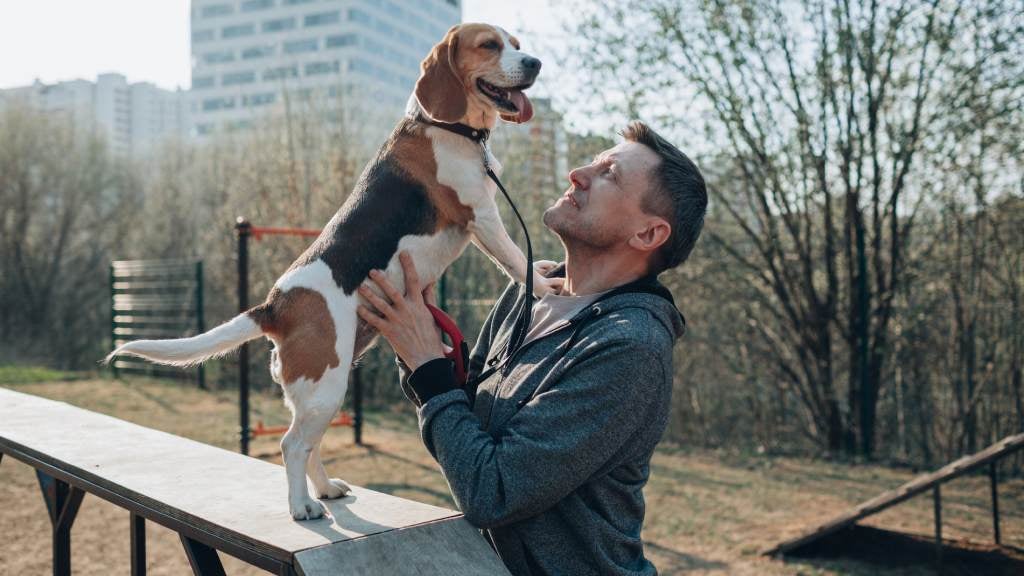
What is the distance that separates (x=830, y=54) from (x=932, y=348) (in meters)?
2.58

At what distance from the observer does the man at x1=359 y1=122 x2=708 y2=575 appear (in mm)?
1488

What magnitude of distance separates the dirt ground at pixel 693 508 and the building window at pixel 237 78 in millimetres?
69549

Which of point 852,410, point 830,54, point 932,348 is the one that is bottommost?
point 852,410

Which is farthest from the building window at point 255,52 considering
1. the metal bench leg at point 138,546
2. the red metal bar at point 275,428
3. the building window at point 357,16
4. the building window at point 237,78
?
the metal bench leg at point 138,546

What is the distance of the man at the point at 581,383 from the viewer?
149 centimetres

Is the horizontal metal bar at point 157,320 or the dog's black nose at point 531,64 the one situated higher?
the dog's black nose at point 531,64

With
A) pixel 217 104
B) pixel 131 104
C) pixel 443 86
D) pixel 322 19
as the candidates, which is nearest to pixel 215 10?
pixel 217 104

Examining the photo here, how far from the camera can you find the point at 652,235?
175cm

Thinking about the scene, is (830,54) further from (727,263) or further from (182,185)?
(182,185)

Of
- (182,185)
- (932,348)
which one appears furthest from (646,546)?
(182,185)

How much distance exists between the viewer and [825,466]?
248 inches

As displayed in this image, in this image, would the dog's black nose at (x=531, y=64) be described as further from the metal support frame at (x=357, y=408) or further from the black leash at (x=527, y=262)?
the metal support frame at (x=357, y=408)

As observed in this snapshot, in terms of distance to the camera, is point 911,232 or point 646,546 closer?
point 646,546

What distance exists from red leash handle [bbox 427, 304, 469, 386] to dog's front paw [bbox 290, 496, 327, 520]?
42 centimetres
